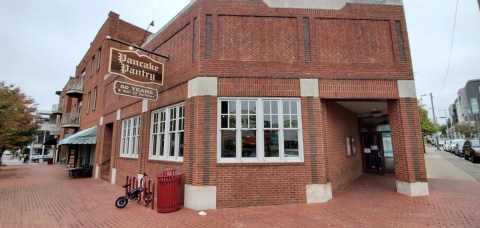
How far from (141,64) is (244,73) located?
3843mm

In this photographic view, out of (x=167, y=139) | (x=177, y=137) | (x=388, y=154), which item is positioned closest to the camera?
(x=177, y=137)

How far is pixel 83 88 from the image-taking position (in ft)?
78.1

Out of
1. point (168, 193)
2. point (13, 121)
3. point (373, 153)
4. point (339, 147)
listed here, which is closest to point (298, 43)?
point (339, 147)

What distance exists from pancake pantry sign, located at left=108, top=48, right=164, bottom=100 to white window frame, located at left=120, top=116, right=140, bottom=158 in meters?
3.43

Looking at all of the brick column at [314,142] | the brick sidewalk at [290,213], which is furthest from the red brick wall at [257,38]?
the brick sidewalk at [290,213]

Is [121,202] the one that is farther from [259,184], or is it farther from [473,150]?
[473,150]

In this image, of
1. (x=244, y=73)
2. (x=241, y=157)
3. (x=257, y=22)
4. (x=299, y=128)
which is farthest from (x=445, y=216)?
(x=257, y=22)

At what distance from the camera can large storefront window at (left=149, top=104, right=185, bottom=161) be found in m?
9.03

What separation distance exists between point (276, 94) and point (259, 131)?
141 cm

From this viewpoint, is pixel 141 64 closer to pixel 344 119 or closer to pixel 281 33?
pixel 281 33

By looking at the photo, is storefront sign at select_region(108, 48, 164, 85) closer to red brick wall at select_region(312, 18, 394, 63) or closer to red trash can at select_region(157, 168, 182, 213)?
red trash can at select_region(157, 168, 182, 213)

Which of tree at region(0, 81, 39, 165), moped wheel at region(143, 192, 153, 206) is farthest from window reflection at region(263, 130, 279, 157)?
tree at region(0, 81, 39, 165)

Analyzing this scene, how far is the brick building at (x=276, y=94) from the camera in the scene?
7.88 m

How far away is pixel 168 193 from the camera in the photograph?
7352 millimetres
